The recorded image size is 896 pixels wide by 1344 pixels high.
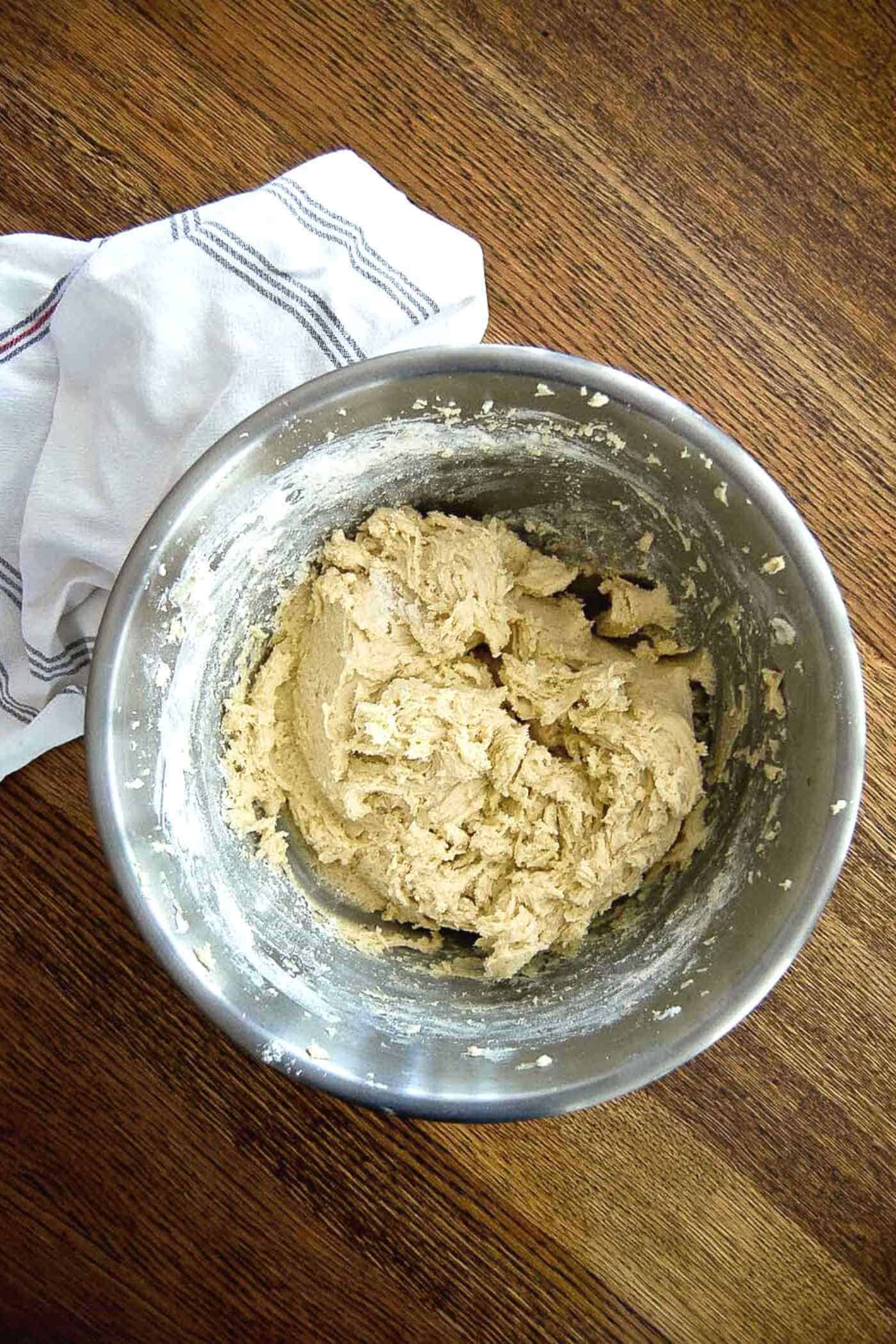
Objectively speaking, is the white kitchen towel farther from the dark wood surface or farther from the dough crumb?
the dough crumb

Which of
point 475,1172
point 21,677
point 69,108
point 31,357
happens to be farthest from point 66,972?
point 69,108

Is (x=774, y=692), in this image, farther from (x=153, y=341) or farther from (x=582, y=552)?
(x=153, y=341)

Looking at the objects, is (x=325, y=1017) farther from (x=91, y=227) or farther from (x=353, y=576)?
(x=91, y=227)

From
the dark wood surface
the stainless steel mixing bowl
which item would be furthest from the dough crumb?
the dark wood surface

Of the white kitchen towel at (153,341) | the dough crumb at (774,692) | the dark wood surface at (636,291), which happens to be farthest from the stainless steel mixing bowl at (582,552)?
the dark wood surface at (636,291)

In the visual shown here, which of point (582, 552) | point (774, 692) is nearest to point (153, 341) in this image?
point (582, 552)
